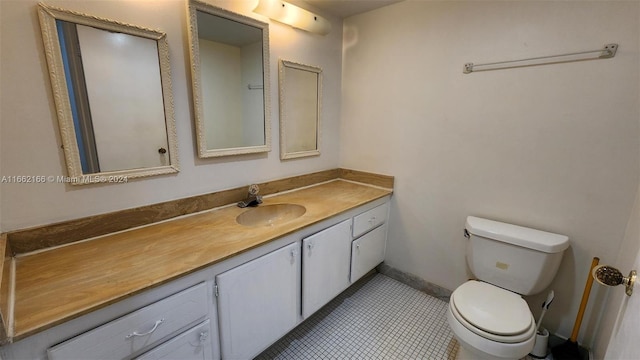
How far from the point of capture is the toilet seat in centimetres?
120

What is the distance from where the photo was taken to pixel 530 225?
1617 mm

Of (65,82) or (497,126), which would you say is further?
(497,126)

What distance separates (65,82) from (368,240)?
192 cm

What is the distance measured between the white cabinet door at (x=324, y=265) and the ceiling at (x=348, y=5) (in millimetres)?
1583

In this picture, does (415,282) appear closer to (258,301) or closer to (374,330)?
(374,330)

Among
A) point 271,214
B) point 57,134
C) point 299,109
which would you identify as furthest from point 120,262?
point 299,109

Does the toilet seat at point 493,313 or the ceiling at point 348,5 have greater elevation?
the ceiling at point 348,5

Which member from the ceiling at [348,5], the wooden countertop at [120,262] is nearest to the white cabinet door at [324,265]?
the wooden countertop at [120,262]

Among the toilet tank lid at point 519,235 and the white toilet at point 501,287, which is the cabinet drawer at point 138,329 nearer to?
the white toilet at point 501,287

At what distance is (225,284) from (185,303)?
0.17 meters

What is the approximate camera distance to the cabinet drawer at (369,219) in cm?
190

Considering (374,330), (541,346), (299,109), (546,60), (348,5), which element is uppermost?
(348,5)

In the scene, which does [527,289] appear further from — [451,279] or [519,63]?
[519,63]

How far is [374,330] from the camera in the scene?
5.85 ft
